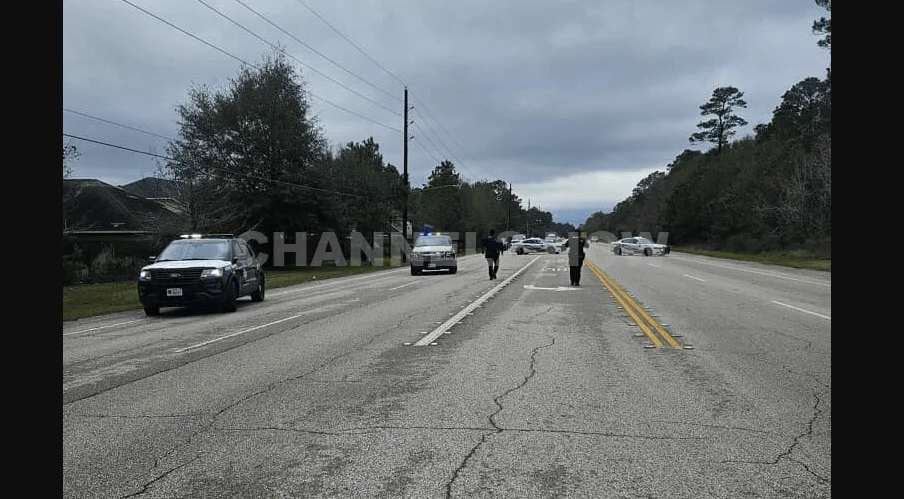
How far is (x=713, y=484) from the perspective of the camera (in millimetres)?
4180

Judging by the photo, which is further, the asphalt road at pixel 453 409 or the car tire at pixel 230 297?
the car tire at pixel 230 297

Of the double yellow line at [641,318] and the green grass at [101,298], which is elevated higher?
the double yellow line at [641,318]

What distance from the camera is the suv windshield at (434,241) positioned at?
3124cm

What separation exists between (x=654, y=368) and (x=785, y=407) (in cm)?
195

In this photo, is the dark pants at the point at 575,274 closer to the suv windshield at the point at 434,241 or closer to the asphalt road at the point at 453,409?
the asphalt road at the point at 453,409

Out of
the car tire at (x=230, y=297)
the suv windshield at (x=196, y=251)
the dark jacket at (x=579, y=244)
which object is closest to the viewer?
the car tire at (x=230, y=297)

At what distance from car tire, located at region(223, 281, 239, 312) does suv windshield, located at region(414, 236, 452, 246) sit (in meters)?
16.2

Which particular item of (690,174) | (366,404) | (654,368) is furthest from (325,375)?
(690,174)

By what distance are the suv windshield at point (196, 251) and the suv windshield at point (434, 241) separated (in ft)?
50.4

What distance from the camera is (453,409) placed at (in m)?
6.00

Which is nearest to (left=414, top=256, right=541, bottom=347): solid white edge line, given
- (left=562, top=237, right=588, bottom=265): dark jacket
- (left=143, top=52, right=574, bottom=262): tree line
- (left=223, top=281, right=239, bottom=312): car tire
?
(left=562, top=237, right=588, bottom=265): dark jacket

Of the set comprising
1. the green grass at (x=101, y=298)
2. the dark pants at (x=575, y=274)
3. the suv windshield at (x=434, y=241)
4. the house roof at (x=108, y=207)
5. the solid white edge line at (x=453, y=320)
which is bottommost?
the green grass at (x=101, y=298)

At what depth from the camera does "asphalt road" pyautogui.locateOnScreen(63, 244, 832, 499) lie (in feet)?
14.1

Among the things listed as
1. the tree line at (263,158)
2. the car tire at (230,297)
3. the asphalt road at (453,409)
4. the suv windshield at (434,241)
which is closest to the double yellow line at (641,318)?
the asphalt road at (453,409)
